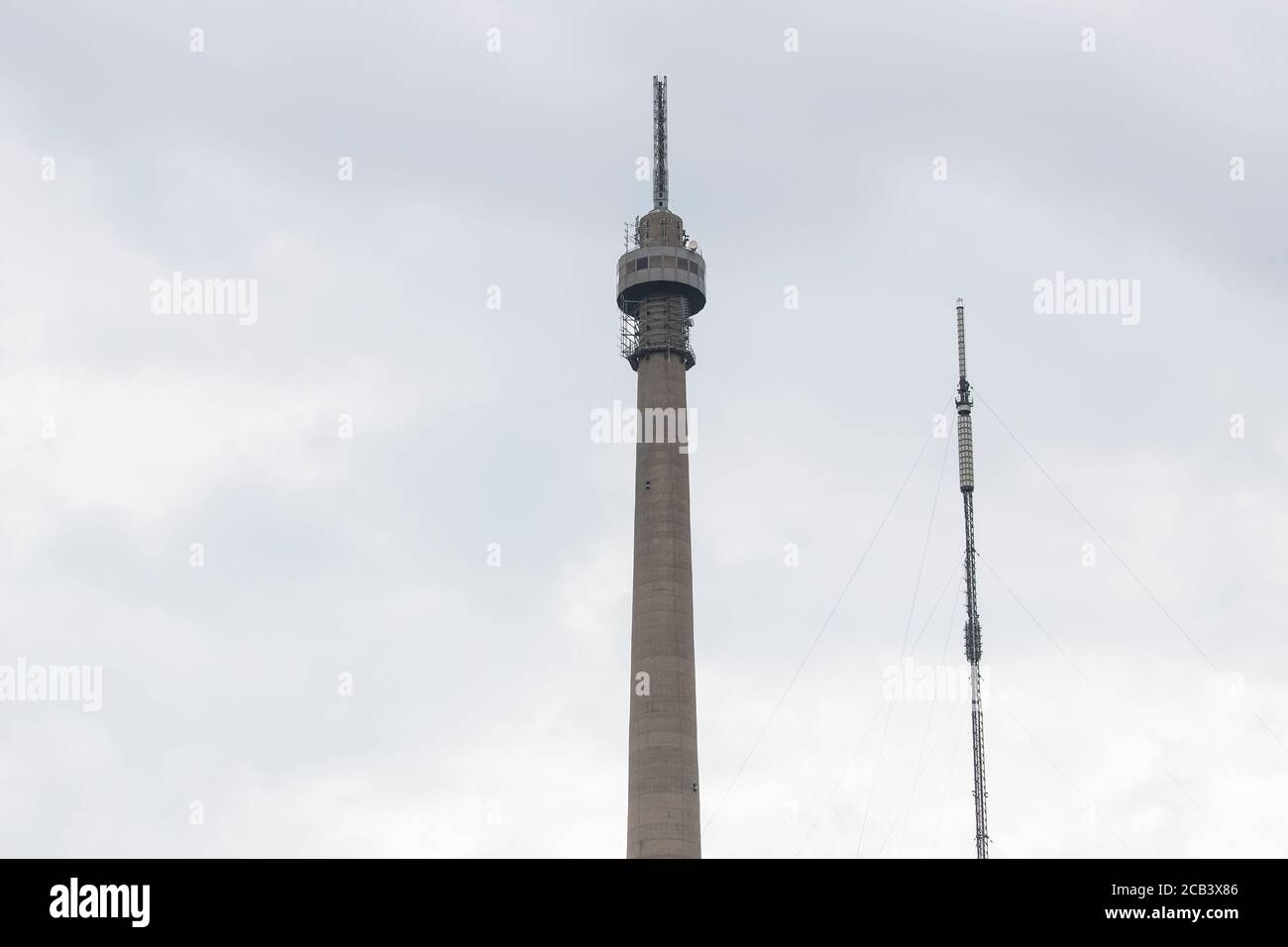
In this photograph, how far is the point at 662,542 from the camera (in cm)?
11125

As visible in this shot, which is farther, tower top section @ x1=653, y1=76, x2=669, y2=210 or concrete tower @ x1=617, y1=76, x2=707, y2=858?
tower top section @ x1=653, y1=76, x2=669, y2=210

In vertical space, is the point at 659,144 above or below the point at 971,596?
above

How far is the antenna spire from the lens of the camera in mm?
124425

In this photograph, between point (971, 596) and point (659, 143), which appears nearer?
point (971, 596)

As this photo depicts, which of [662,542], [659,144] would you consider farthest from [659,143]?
[662,542]

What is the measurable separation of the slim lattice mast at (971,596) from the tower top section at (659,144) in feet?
89.8

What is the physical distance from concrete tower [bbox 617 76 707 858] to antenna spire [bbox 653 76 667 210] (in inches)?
5.2

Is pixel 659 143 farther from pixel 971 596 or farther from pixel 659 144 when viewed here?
pixel 971 596

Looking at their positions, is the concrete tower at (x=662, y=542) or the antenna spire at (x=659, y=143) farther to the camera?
the antenna spire at (x=659, y=143)

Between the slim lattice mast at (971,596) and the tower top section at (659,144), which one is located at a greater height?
the tower top section at (659,144)

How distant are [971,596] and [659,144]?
142 ft

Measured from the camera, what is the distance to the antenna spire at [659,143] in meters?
124
